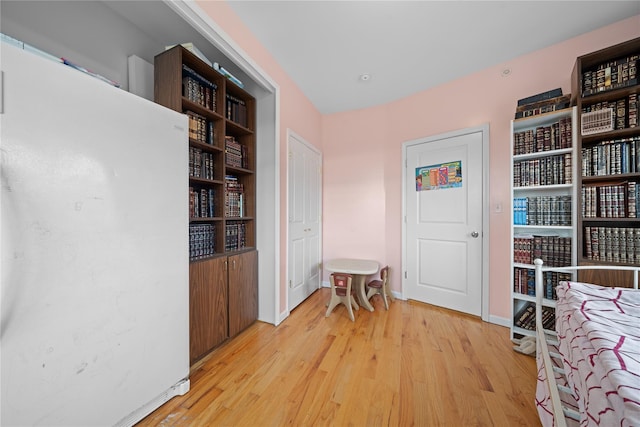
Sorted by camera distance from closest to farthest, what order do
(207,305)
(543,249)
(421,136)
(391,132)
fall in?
1. (207,305)
2. (543,249)
3. (421,136)
4. (391,132)

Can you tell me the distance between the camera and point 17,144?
2.54ft

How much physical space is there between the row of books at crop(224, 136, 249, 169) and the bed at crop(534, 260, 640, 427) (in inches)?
86.9

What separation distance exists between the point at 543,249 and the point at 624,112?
1.05m

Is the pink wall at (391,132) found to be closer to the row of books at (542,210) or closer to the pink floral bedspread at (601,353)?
the row of books at (542,210)

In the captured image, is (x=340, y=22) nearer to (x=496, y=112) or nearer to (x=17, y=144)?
(x=496, y=112)

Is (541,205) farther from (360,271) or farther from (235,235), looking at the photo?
(235,235)

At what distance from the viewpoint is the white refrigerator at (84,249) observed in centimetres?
77

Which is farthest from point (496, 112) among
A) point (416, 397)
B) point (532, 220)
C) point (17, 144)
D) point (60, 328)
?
point (60, 328)

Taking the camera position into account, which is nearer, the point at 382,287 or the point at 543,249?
the point at 543,249

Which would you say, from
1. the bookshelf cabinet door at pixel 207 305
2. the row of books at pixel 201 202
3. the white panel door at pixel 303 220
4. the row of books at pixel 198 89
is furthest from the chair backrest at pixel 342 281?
the row of books at pixel 198 89

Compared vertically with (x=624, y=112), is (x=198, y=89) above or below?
above

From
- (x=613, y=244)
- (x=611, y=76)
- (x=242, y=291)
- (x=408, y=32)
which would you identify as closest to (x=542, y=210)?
(x=613, y=244)

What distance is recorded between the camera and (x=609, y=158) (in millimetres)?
1525

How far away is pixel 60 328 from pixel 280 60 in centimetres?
246
